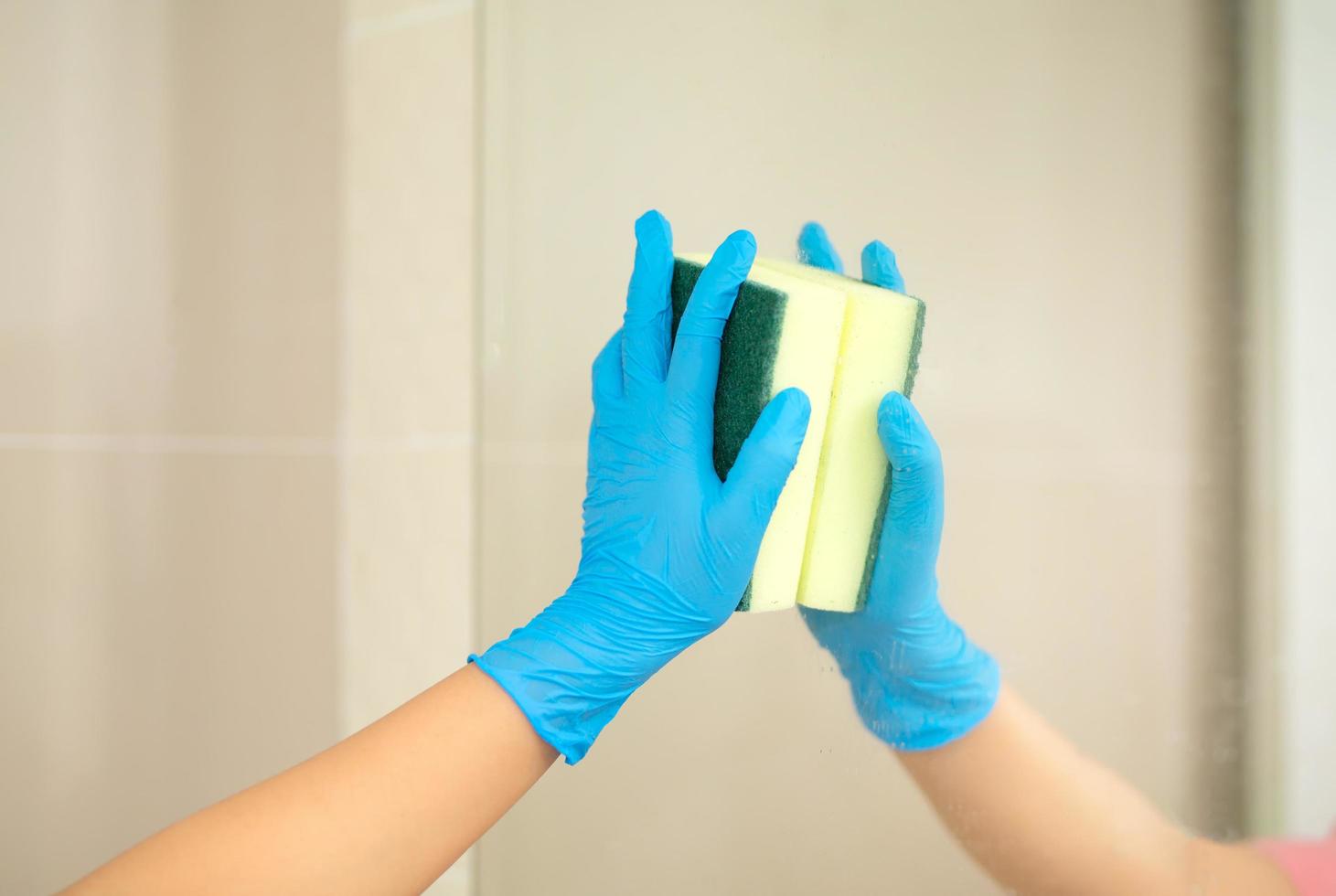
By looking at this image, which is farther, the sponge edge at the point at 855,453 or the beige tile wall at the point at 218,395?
the beige tile wall at the point at 218,395

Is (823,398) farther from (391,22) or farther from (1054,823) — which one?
(391,22)

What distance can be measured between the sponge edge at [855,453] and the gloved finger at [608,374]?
16 centimetres

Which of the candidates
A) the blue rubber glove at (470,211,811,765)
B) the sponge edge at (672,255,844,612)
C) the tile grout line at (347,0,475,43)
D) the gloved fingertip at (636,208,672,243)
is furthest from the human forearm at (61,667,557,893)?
the tile grout line at (347,0,475,43)

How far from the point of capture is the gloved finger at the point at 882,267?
Result: 57cm

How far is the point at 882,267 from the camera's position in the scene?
1.88 feet

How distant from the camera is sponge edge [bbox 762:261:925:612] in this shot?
0.51 metres

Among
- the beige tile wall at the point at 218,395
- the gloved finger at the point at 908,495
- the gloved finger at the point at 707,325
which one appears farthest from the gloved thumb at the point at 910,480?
the beige tile wall at the point at 218,395

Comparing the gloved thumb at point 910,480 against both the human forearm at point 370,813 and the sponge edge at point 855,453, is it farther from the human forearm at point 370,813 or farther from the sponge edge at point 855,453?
the human forearm at point 370,813

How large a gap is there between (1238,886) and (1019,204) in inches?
14.4

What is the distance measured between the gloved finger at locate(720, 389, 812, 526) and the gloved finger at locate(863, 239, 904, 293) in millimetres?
109

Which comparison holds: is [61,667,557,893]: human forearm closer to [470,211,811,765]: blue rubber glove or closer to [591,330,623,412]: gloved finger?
[470,211,811,765]: blue rubber glove

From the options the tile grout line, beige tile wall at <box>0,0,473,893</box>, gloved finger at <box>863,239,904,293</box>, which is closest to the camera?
gloved finger at <box>863,239,904,293</box>

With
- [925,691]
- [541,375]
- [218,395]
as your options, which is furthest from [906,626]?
[218,395]

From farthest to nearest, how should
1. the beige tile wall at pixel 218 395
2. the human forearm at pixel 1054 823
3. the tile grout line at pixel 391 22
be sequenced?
the tile grout line at pixel 391 22
the beige tile wall at pixel 218 395
the human forearm at pixel 1054 823
